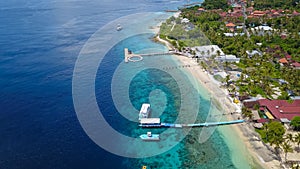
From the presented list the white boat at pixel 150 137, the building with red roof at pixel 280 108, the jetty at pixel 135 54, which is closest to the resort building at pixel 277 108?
the building with red roof at pixel 280 108

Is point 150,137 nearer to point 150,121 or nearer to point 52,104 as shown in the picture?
point 150,121

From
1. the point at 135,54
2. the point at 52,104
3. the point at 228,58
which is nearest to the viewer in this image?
the point at 52,104

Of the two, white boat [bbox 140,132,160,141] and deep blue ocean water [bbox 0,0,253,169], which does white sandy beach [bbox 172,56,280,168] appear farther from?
white boat [bbox 140,132,160,141]

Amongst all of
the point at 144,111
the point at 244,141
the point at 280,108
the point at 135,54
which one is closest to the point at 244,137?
the point at 244,141

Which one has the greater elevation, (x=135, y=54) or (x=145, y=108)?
(x=135, y=54)

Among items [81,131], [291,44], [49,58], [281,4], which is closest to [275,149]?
[81,131]

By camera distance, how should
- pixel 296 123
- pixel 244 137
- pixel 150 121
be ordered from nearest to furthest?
pixel 244 137
pixel 296 123
pixel 150 121

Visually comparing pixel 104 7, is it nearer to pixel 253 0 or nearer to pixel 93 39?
pixel 93 39

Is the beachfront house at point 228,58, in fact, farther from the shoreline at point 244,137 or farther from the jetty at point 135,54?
the jetty at point 135,54
